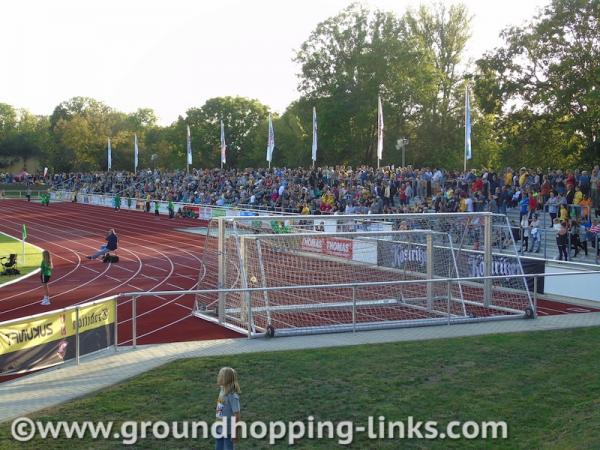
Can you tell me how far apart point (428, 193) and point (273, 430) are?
929 inches

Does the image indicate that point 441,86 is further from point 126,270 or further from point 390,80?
point 126,270

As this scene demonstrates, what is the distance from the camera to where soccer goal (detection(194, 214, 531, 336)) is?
15.5m

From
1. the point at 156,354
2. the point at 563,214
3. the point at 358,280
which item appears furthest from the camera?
the point at 563,214

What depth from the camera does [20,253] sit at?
31.4 meters

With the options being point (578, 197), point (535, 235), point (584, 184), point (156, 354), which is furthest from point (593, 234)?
point (156, 354)

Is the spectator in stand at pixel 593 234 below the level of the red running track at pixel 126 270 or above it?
above

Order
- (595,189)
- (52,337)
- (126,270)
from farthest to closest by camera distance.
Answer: (126,270), (595,189), (52,337)

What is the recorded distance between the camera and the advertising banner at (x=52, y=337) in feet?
37.0

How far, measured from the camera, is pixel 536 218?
23406mm

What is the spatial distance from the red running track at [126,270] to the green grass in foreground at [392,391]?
3.47 metres

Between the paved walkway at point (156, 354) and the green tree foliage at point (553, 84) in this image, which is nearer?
the paved walkway at point (156, 354)

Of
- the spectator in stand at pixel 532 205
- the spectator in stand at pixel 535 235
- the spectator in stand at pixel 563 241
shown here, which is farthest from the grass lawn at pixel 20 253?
the spectator in stand at pixel 532 205

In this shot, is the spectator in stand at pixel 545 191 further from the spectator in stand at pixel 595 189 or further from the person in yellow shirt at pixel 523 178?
the spectator in stand at pixel 595 189

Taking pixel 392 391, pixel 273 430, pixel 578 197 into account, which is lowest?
pixel 273 430
